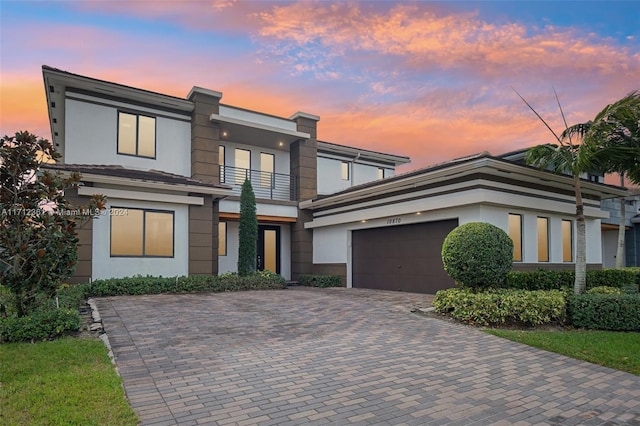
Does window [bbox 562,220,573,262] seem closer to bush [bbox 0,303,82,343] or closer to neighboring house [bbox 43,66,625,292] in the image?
neighboring house [bbox 43,66,625,292]

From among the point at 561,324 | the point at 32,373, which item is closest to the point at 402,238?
the point at 561,324

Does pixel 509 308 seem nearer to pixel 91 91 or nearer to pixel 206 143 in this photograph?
pixel 206 143

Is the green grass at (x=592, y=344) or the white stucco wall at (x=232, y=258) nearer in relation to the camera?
the green grass at (x=592, y=344)

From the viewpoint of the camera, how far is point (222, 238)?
19016 mm

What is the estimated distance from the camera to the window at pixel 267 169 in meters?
20.6

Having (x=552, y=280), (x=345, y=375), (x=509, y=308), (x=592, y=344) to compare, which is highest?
(x=552, y=280)

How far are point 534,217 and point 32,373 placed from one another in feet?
47.7

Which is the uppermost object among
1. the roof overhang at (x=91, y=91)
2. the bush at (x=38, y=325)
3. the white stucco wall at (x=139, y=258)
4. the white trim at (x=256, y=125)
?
the roof overhang at (x=91, y=91)

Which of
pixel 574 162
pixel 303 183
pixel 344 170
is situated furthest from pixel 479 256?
pixel 344 170

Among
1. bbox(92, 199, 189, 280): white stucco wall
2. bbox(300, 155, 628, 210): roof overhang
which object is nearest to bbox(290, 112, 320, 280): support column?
bbox(300, 155, 628, 210): roof overhang

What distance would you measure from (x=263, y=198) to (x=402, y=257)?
7.04m

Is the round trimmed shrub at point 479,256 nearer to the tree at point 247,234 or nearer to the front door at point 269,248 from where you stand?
the tree at point 247,234

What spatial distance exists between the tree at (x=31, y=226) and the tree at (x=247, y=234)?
28.1ft

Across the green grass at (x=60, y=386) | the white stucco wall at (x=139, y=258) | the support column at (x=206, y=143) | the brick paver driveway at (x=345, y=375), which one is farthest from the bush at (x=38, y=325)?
the support column at (x=206, y=143)
